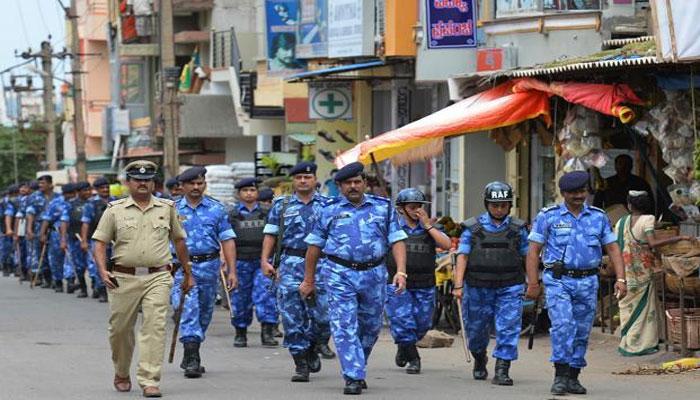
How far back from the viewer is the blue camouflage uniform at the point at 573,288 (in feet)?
41.6

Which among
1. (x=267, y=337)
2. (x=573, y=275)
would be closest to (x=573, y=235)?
(x=573, y=275)

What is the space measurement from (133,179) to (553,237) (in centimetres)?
332

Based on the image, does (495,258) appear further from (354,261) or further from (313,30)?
(313,30)

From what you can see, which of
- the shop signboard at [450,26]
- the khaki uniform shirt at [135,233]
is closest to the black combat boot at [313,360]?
the khaki uniform shirt at [135,233]

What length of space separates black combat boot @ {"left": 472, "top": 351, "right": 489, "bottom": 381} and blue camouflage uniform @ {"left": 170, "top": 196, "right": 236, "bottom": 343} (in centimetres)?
242

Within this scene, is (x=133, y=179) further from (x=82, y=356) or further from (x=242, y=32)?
(x=242, y=32)

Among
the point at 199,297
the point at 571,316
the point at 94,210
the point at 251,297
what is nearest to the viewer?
the point at 571,316

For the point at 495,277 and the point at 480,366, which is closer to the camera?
the point at 495,277

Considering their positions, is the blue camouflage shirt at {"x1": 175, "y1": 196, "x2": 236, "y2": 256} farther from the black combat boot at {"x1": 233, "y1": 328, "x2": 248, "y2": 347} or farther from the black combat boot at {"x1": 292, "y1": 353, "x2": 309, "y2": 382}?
the black combat boot at {"x1": 233, "y1": 328, "x2": 248, "y2": 347}

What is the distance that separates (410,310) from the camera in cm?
1464

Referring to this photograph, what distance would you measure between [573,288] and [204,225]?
3667 mm

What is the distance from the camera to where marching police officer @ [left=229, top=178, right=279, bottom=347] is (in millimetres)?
17422

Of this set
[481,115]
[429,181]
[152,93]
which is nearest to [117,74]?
[152,93]

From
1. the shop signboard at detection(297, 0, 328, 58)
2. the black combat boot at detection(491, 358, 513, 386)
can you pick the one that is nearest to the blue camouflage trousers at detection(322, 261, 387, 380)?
the black combat boot at detection(491, 358, 513, 386)
